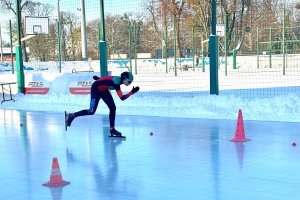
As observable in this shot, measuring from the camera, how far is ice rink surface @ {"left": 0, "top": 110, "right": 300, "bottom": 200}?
5785 millimetres

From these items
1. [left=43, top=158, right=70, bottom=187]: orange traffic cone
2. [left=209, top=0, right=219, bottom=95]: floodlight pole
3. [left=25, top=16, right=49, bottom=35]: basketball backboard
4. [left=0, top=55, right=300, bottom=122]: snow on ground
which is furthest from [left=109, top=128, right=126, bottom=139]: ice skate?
[left=25, top=16, right=49, bottom=35]: basketball backboard

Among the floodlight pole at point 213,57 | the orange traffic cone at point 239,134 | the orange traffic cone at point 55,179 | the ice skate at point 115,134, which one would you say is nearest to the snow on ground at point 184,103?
the floodlight pole at point 213,57

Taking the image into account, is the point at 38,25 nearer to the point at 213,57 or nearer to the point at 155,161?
the point at 213,57

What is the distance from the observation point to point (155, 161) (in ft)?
24.8

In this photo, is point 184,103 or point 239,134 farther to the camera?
point 184,103

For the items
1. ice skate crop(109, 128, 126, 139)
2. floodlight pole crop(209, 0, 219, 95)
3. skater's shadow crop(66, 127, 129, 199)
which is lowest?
skater's shadow crop(66, 127, 129, 199)

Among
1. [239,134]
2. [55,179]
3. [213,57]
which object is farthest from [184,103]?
[55,179]

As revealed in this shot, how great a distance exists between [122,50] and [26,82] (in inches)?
540

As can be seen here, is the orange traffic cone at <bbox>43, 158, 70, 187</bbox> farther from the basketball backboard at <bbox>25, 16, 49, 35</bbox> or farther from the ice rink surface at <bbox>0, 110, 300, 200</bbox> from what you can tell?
the basketball backboard at <bbox>25, 16, 49, 35</bbox>

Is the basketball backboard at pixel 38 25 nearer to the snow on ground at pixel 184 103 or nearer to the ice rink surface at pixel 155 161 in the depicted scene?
the snow on ground at pixel 184 103

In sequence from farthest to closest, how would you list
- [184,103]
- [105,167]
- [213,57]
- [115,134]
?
[213,57] → [184,103] → [115,134] → [105,167]

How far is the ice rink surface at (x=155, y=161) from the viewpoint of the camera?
5.79 metres

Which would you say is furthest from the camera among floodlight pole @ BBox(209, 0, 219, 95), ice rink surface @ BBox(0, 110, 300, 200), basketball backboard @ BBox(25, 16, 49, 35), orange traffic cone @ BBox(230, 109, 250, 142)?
basketball backboard @ BBox(25, 16, 49, 35)

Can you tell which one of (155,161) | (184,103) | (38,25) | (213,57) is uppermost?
(38,25)
